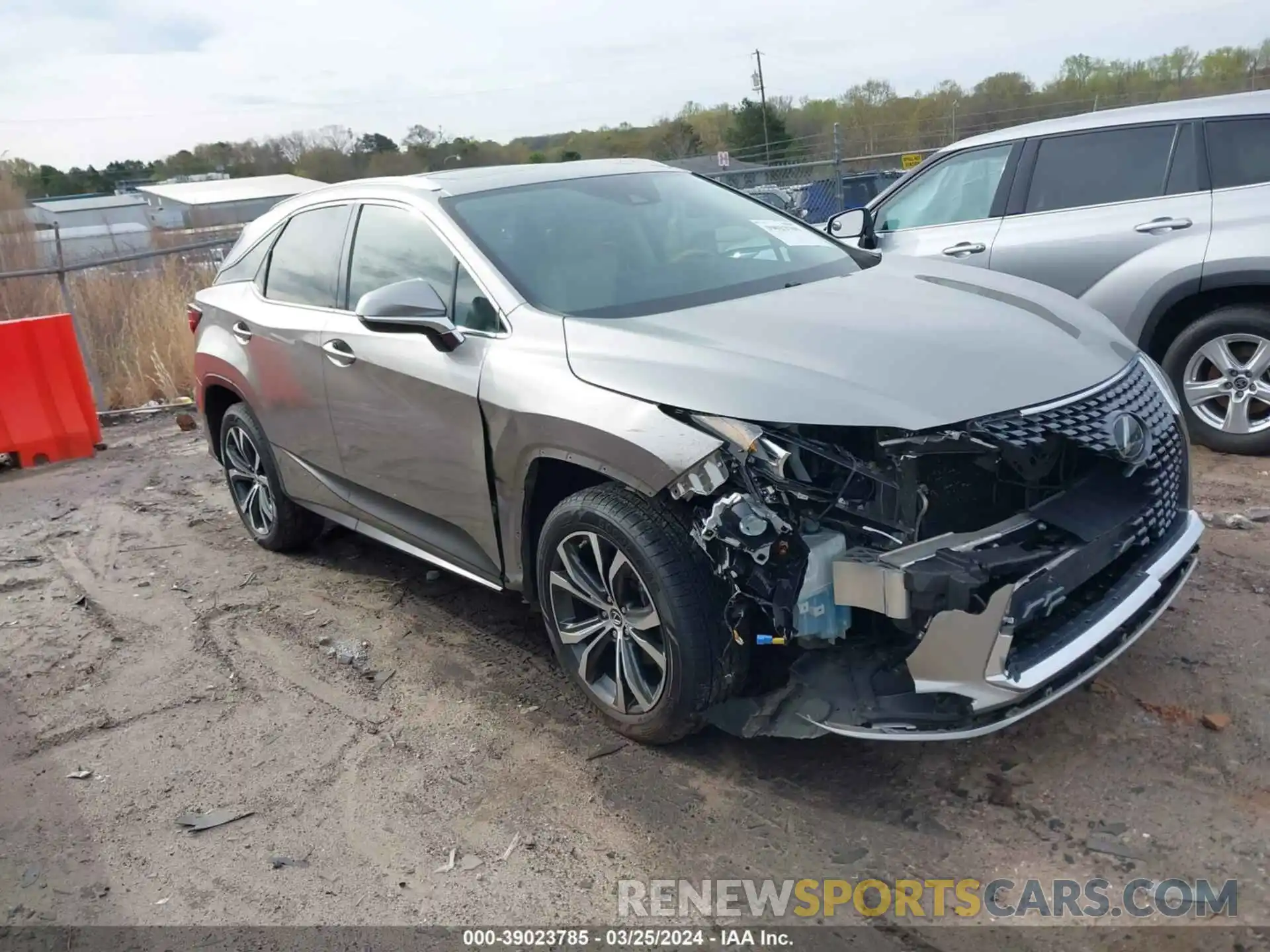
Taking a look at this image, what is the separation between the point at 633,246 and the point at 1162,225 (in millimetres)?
3306

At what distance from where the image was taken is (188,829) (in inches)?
131

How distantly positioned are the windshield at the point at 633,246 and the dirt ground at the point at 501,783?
1507mm

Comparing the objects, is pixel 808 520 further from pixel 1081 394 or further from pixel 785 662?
pixel 1081 394

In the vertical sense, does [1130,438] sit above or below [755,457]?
below

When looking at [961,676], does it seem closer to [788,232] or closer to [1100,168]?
[788,232]

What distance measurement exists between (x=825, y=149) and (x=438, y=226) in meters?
14.5

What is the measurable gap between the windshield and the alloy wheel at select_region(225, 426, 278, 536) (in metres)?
2.18

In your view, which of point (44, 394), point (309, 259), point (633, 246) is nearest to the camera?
point (633, 246)

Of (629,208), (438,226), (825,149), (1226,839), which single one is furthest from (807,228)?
(825,149)

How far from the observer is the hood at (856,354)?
9.43 ft

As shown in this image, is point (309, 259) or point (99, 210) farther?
point (99, 210)

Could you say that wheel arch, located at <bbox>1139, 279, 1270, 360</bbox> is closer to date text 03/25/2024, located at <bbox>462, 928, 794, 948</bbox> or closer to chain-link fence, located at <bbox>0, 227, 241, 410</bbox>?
date text 03/25/2024, located at <bbox>462, 928, 794, 948</bbox>

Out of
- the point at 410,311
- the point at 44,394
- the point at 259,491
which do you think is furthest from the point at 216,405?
the point at 44,394

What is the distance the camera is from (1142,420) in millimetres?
3164
